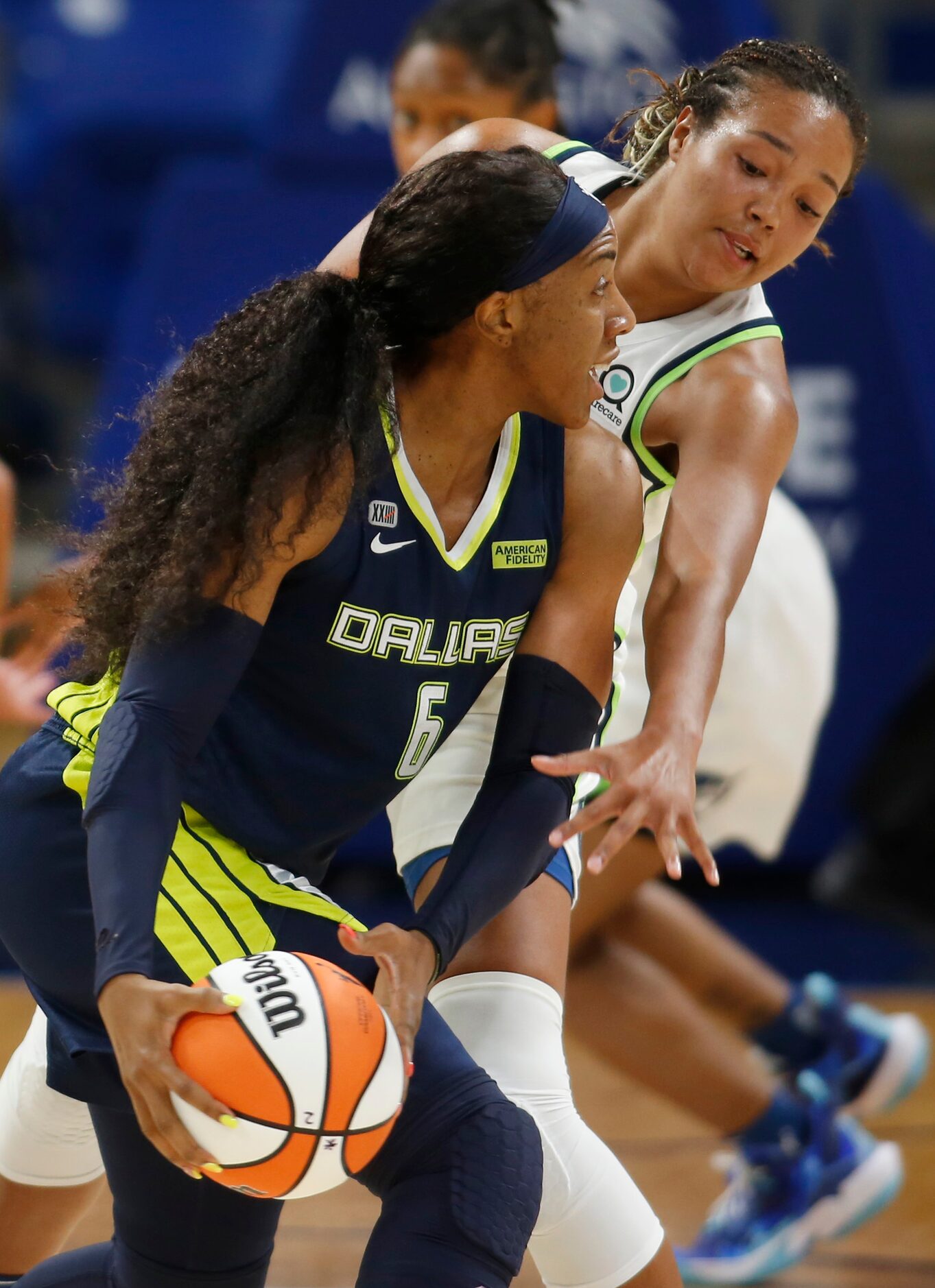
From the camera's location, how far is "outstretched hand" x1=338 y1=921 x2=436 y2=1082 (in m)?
1.94

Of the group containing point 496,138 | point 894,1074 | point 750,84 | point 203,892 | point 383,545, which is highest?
point 750,84

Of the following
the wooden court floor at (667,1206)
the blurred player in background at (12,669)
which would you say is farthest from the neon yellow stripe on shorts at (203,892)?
the wooden court floor at (667,1206)

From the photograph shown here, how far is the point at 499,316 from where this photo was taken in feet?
6.81

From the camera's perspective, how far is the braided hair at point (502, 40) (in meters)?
3.54

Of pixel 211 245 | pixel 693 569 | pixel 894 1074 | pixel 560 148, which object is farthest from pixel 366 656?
pixel 211 245

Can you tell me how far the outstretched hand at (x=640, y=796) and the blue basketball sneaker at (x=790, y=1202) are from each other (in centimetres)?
167

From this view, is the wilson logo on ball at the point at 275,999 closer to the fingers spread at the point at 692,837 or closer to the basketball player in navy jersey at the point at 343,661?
the basketball player in navy jersey at the point at 343,661

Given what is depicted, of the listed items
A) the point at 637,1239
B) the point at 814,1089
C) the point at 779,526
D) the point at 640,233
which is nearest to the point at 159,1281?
the point at 637,1239

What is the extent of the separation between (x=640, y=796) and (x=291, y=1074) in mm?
497

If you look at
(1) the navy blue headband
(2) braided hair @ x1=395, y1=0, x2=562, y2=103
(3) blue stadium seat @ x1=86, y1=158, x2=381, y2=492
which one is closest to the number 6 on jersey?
(1) the navy blue headband

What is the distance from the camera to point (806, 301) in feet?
16.7

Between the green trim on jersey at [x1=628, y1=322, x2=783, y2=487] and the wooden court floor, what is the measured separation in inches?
60.5

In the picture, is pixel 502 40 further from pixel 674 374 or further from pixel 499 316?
pixel 499 316

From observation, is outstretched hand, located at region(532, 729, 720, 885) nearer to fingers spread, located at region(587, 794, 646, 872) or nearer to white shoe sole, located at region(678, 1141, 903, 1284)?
fingers spread, located at region(587, 794, 646, 872)
